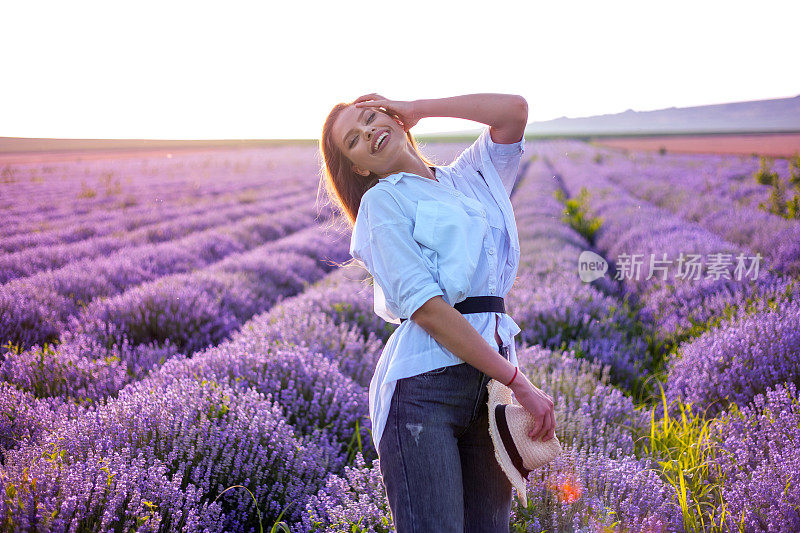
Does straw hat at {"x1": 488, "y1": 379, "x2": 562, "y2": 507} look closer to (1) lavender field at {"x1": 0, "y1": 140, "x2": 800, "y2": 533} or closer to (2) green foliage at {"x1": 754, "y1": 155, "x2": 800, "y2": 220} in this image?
(1) lavender field at {"x1": 0, "y1": 140, "x2": 800, "y2": 533}

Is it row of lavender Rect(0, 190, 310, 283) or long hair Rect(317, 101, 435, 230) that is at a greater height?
long hair Rect(317, 101, 435, 230)

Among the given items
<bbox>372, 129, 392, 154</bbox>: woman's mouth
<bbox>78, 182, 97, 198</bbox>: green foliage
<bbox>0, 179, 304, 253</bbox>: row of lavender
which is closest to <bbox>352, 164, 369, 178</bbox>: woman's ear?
<bbox>372, 129, 392, 154</bbox>: woman's mouth

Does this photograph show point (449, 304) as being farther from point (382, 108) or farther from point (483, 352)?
point (382, 108)

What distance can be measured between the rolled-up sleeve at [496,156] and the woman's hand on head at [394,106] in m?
0.23

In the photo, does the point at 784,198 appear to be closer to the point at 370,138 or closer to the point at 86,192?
the point at 370,138

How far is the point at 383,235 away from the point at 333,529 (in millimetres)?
1082

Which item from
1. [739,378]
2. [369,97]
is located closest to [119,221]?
[369,97]

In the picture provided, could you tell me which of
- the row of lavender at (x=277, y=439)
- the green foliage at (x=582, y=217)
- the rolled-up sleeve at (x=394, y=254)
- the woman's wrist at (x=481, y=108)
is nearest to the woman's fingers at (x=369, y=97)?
the woman's wrist at (x=481, y=108)

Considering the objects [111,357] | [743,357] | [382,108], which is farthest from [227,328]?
[743,357]

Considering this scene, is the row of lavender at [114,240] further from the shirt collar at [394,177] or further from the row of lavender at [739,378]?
the row of lavender at [739,378]

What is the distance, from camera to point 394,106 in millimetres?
1530

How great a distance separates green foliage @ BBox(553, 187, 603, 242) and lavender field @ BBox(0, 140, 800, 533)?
7.45 feet

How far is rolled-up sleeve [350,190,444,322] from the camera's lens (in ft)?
4.12

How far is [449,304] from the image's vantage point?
4.39 feet
